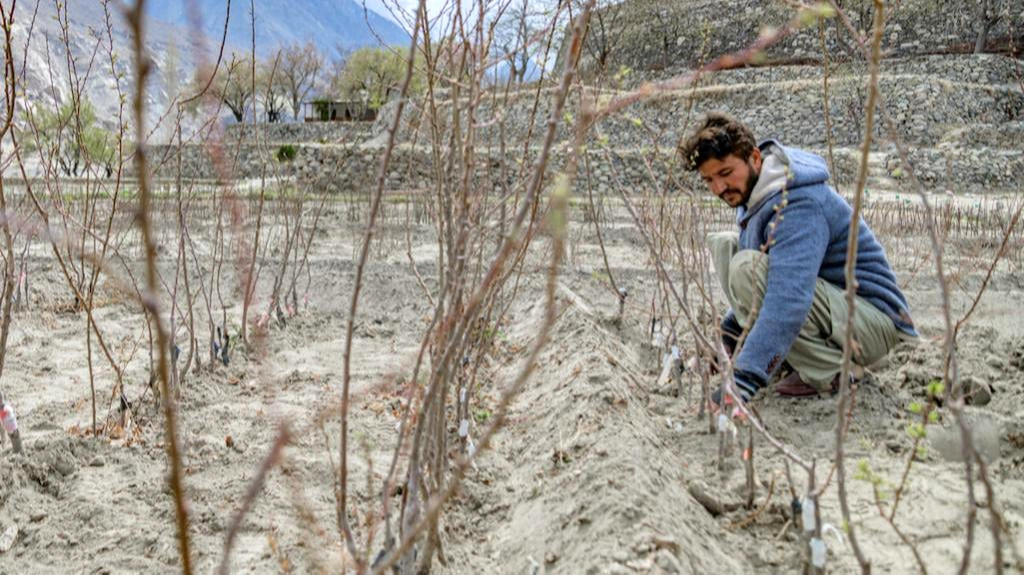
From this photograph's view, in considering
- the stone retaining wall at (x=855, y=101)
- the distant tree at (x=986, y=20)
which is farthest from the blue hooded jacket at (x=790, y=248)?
the distant tree at (x=986, y=20)

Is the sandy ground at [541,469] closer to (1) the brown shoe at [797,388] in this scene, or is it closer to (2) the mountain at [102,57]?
(1) the brown shoe at [797,388]

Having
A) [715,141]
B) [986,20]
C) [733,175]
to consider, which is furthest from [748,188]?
[986,20]

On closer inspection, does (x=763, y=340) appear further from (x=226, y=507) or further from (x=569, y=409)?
(x=226, y=507)

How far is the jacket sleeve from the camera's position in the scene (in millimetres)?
2328

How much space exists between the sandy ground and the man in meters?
0.19

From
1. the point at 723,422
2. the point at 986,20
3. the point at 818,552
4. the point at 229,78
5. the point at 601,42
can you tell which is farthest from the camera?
the point at 986,20

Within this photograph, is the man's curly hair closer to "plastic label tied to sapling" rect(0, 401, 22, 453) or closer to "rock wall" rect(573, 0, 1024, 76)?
"plastic label tied to sapling" rect(0, 401, 22, 453)

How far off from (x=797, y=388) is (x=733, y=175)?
79 cm

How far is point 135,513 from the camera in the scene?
208cm

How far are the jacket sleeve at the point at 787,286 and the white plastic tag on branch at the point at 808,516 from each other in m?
0.93

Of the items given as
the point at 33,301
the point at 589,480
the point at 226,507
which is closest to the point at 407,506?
the point at 589,480

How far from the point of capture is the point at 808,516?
4.55 feet

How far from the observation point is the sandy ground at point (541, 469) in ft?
5.60

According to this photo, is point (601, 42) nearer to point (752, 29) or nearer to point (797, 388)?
point (797, 388)
